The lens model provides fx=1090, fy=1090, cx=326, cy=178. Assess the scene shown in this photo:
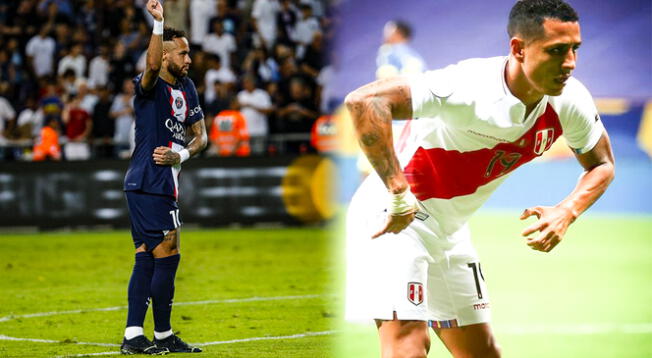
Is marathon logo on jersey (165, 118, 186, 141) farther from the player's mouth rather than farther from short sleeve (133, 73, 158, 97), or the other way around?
the player's mouth

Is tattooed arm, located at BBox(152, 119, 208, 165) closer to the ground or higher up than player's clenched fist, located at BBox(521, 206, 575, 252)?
higher up

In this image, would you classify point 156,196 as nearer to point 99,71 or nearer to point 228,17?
point 228,17

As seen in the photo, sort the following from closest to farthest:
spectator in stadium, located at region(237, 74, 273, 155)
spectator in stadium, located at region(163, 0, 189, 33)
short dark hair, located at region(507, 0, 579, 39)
Answer: short dark hair, located at region(507, 0, 579, 39) → spectator in stadium, located at region(237, 74, 273, 155) → spectator in stadium, located at region(163, 0, 189, 33)

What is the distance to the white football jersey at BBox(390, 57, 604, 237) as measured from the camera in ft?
14.7

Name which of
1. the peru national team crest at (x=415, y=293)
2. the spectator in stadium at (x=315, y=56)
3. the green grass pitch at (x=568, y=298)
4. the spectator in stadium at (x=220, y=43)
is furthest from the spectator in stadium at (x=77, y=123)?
the peru national team crest at (x=415, y=293)

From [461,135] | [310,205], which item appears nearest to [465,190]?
[461,135]

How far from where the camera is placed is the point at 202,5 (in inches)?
780

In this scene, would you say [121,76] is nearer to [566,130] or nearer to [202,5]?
[202,5]

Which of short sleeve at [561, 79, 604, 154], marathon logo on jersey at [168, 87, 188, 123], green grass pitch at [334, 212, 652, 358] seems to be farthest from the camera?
green grass pitch at [334, 212, 652, 358]

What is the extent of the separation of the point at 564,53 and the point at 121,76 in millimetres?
16263

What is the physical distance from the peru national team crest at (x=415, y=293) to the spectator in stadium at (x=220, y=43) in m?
15.4

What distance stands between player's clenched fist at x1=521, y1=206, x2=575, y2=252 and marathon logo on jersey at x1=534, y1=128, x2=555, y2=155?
33cm

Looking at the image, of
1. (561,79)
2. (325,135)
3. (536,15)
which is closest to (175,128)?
(536,15)

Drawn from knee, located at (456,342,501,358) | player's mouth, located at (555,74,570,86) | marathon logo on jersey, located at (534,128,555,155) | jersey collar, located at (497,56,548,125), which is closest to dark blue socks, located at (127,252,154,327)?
knee, located at (456,342,501,358)
